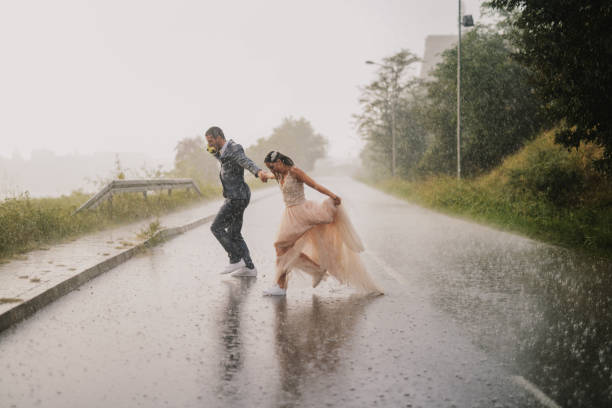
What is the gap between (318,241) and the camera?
664cm

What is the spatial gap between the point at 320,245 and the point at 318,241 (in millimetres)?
53

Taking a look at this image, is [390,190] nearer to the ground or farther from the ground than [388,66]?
nearer to the ground

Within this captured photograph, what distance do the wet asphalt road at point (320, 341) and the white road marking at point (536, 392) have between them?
0.02 meters

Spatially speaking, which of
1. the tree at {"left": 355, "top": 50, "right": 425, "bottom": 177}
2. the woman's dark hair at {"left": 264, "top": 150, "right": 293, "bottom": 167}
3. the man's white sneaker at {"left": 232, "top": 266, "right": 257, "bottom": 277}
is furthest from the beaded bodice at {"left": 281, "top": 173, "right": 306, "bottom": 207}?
the tree at {"left": 355, "top": 50, "right": 425, "bottom": 177}

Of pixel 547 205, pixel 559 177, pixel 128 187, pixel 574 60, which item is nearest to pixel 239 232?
pixel 574 60

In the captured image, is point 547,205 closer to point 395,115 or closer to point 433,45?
point 395,115

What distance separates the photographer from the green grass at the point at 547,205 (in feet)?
35.9

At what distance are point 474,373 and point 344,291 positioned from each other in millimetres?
2955

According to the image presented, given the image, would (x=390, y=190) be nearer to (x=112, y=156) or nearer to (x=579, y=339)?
(x=112, y=156)

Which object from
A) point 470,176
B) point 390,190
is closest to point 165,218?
point 470,176

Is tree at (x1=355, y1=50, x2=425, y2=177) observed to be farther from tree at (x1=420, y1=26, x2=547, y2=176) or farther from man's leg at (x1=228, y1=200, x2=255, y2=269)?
man's leg at (x1=228, y1=200, x2=255, y2=269)

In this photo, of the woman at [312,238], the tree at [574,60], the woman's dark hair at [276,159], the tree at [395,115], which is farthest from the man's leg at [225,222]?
the tree at [395,115]

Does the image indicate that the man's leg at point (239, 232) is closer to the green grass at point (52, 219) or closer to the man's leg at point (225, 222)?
the man's leg at point (225, 222)

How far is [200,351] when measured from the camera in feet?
15.3
